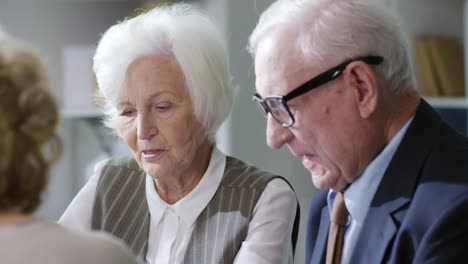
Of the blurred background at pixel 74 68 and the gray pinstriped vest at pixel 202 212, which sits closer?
the gray pinstriped vest at pixel 202 212

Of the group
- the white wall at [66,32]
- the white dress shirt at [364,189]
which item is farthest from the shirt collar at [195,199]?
the white wall at [66,32]

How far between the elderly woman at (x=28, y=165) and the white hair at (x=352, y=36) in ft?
2.04

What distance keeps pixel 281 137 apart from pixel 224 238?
1.03ft

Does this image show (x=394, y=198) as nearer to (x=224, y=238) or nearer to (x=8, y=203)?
(x=224, y=238)

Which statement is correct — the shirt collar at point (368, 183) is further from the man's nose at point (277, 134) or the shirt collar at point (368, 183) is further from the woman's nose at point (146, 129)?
the woman's nose at point (146, 129)

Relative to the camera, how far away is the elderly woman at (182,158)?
1.78 meters

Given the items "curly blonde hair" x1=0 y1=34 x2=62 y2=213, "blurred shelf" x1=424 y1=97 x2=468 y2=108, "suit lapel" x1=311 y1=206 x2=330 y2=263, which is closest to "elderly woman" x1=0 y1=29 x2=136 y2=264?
"curly blonde hair" x1=0 y1=34 x2=62 y2=213

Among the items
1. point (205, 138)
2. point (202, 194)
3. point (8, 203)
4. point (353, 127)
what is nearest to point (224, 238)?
Result: point (202, 194)

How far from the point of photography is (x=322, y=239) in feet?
5.59

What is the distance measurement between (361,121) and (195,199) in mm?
490

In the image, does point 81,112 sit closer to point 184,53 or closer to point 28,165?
point 184,53

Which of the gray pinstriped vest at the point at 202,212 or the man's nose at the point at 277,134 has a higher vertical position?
the man's nose at the point at 277,134

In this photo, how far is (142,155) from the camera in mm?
1841

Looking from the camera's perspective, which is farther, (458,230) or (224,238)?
(224,238)
